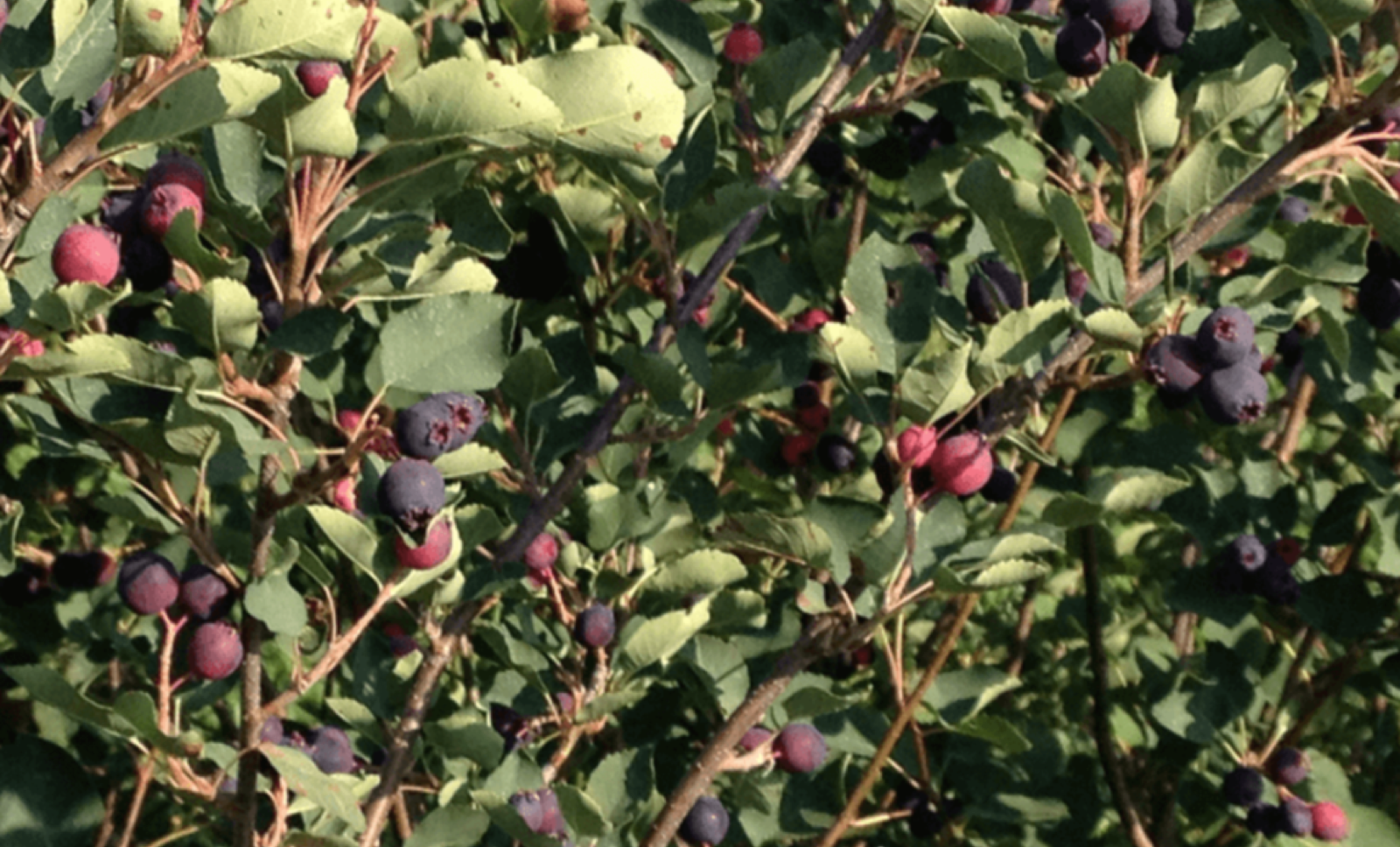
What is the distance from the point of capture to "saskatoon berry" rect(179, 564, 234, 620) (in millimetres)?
1354

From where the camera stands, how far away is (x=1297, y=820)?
6.24 feet

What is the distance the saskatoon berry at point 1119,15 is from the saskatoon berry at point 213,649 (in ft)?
3.38

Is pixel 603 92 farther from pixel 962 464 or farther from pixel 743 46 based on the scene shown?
pixel 743 46

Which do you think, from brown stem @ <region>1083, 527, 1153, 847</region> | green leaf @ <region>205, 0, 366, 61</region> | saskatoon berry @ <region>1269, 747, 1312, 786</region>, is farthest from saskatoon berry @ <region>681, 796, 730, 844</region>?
green leaf @ <region>205, 0, 366, 61</region>

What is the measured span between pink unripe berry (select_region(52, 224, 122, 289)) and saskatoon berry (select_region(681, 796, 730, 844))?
0.87 meters

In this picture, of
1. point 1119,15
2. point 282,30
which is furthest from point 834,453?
point 282,30

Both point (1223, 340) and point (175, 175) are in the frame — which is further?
point (1223, 340)

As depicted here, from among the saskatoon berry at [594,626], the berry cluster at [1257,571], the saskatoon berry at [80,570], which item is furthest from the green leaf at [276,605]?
the berry cluster at [1257,571]

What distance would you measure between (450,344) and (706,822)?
2.26 feet

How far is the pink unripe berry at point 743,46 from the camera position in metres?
1.81

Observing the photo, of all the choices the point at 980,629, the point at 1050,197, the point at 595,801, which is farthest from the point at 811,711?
the point at 980,629

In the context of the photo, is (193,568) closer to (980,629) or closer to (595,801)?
(595,801)

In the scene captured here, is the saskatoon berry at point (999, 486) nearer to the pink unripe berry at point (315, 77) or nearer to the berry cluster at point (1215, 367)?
the berry cluster at point (1215, 367)

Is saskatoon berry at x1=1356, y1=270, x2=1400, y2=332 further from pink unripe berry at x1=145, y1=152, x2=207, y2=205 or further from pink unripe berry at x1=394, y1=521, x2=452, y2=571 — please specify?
pink unripe berry at x1=145, y1=152, x2=207, y2=205
